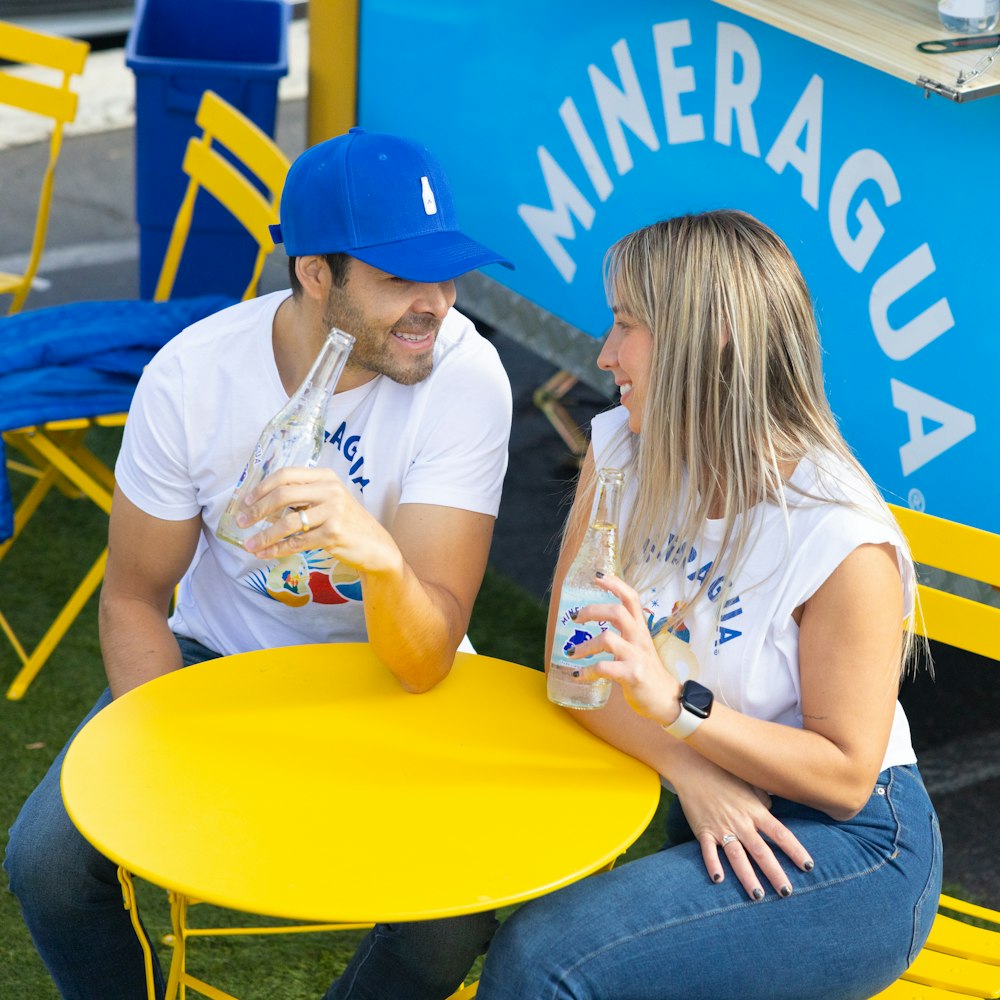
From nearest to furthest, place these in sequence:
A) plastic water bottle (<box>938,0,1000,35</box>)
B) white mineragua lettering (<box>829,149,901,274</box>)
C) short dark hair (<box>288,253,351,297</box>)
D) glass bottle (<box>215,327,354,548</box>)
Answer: glass bottle (<box>215,327,354,548</box>) < short dark hair (<box>288,253,351,297</box>) < plastic water bottle (<box>938,0,1000,35</box>) < white mineragua lettering (<box>829,149,901,274</box>)

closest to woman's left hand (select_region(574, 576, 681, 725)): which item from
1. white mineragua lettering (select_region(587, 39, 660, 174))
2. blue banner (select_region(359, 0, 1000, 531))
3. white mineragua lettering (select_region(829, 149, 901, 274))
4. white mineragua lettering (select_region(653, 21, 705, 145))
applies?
blue banner (select_region(359, 0, 1000, 531))

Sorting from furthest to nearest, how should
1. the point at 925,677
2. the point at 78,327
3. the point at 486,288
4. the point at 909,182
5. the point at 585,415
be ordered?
the point at 585,415
the point at 486,288
the point at 925,677
the point at 78,327
the point at 909,182

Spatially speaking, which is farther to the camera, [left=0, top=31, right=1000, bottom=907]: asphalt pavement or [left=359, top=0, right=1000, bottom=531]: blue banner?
[left=0, top=31, right=1000, bottom=907]: asphalt pavement

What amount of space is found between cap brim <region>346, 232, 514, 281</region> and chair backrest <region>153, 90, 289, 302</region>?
109 centimetres

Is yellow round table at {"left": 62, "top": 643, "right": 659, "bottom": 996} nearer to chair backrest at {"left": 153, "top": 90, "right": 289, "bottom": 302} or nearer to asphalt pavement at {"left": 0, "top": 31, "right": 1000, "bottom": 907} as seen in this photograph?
asphalt pavement at {"left": 0, "top": 31, "right": 1000, "bottom": 907}

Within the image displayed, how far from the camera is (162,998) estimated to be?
249cm

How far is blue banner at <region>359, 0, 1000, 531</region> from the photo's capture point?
3.28m

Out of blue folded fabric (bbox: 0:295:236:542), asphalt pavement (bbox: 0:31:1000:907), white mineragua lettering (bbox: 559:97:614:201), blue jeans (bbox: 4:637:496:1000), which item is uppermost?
white mineragua lettering (bbox: 559:97:614:201)

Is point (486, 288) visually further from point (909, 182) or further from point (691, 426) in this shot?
point (691, 426)

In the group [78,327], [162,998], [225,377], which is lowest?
[162,998]

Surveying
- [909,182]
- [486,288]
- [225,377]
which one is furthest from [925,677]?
[225,377]

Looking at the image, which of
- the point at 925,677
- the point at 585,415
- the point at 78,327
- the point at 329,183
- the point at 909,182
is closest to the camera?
the point at 329,183

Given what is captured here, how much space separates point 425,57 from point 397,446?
2.66 metres

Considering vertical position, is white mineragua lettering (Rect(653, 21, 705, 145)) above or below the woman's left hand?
above
